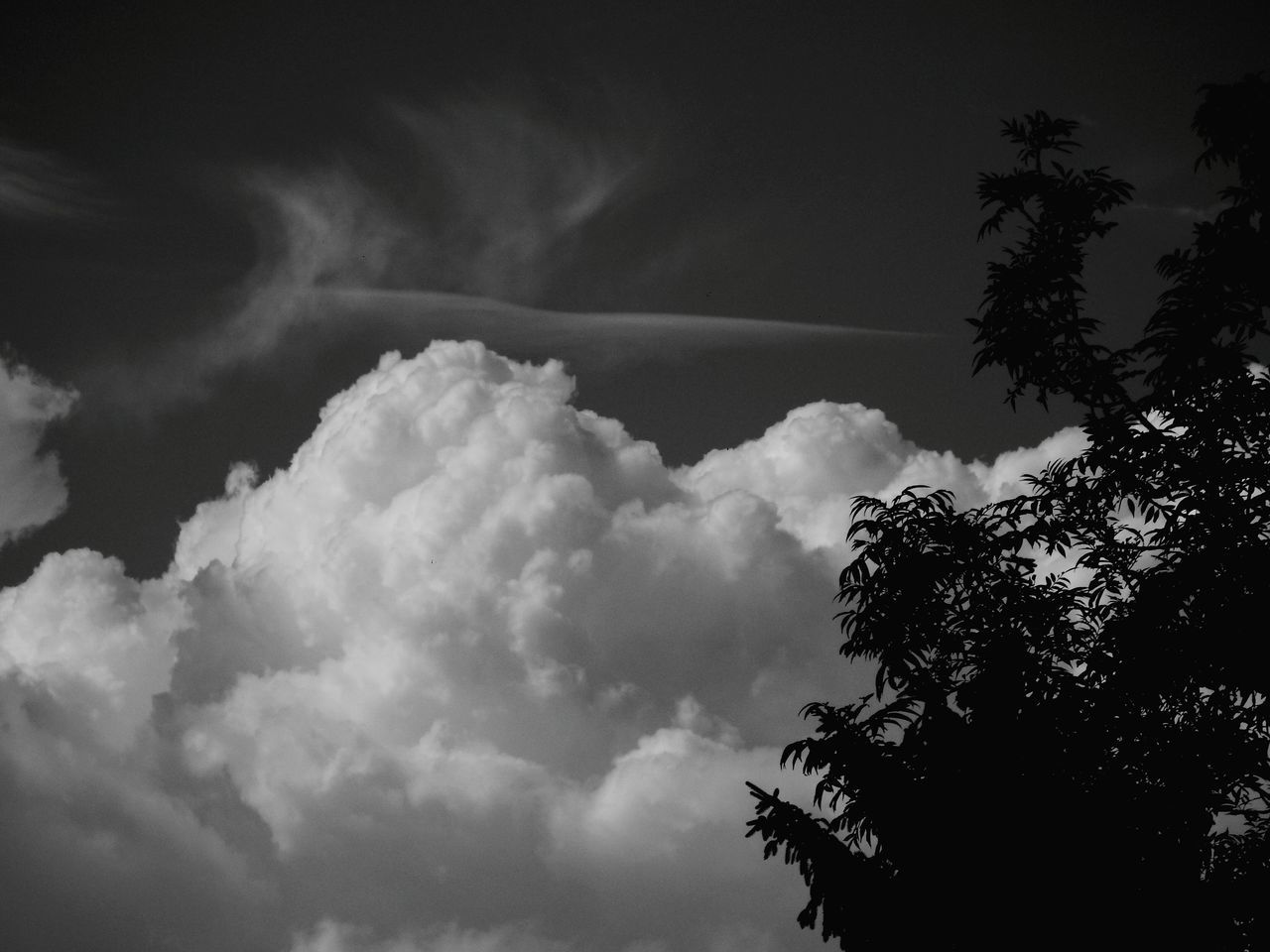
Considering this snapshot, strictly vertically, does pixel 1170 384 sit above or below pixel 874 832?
above

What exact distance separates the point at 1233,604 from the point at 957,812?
355 centimetres

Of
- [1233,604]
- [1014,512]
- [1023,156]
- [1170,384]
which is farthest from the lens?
[1023,156]

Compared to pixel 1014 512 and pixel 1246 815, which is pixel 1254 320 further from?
pixel 1246 815

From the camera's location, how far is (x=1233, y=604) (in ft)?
35.6

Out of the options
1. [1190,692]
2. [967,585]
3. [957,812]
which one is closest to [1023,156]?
[967,585]

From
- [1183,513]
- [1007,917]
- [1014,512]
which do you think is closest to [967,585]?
[1014,512]

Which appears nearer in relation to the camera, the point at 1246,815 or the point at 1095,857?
the point at 1095,857

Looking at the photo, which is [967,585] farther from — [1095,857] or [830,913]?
[830,913]

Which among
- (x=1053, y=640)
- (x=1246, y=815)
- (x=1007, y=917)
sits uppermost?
(x=1053, y=640)

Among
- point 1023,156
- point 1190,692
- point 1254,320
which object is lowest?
point 1190,692

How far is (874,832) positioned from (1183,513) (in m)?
4.85

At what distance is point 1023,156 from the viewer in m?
13.4

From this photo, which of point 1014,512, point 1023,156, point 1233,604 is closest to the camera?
point 1233,604

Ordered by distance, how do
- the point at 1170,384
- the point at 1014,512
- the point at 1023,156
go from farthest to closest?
the point at 1023,156
the point at 1014,512
the point at 1170,384
